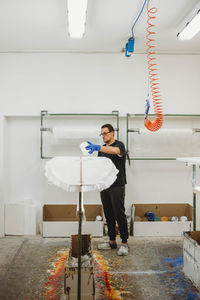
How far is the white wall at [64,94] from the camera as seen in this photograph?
11.7 feet

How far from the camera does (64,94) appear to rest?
11.8ft

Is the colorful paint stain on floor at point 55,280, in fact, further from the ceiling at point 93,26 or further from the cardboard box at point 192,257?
the ceiling at point 93,26

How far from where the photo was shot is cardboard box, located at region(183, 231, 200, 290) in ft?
7.18

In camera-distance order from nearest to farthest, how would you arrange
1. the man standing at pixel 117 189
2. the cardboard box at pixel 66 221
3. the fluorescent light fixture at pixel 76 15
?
the fluorescent light fixture at pixel 76 15
the man standing at pixel 117 189
the cardboard box at pixel 66 221

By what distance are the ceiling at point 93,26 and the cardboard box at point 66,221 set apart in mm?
2099

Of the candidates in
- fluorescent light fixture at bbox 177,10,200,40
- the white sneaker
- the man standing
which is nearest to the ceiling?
fluorescent light fixture at bbox 177,10,200,40

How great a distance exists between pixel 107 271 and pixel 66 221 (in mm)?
1134

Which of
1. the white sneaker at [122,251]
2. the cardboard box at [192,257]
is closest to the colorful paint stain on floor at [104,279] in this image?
the white sneaker at [122,251]

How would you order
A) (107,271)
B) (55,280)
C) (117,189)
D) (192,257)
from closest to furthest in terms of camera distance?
(192,257), (55,280), (107,271), (117,189)

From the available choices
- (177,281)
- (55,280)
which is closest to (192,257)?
(177,281)

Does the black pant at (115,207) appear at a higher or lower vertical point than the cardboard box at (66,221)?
higher

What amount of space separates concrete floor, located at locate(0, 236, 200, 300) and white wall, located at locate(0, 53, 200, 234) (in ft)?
2.35

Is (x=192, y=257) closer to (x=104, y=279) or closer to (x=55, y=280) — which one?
(x=104, y=279)

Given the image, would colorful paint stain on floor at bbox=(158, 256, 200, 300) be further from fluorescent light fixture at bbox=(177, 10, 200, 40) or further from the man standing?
fluorescent light fixture at bbox=(177, 10, 200, 40)
